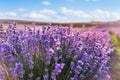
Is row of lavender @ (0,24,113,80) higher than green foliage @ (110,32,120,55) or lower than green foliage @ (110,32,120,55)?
higher

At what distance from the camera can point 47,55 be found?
2.98 meters

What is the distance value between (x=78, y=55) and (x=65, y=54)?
0.14m

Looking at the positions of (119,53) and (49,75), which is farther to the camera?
(119,53)

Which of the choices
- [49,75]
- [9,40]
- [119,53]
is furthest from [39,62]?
[119,53]

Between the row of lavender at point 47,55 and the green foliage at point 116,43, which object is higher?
the row of lavender at point 47,55

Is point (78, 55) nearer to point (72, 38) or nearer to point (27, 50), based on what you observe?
point (72, 38)

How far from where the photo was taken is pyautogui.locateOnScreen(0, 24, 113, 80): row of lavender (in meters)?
2.91

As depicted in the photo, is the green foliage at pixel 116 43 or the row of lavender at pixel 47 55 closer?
the row of lavender at pixel 47 55

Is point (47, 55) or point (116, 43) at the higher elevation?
point (47, 55)

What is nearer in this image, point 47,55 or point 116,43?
point 47,55

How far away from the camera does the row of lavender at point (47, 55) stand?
9.55 ft

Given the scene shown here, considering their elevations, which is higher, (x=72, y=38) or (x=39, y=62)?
(x=72, y=38)

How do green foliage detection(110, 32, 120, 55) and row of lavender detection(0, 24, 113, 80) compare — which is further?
green foliage detection(110, 32, 120, 55)

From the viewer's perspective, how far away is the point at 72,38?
3.18 metres
